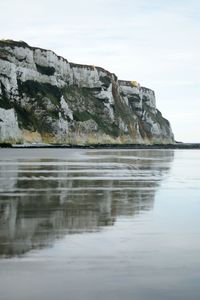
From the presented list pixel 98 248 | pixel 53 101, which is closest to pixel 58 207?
pixel 98 248

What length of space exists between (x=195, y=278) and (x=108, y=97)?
185262mm

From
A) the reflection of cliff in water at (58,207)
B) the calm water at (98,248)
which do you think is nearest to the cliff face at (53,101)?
the reflection of cliff in water at (58,207)

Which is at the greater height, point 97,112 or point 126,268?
point 97,112

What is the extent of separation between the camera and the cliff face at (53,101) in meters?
128

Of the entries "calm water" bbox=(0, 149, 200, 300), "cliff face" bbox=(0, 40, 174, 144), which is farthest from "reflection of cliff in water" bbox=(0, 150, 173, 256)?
"cliff face" bbox=(0, 40, 174, 144)

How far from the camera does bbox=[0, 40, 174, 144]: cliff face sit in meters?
128

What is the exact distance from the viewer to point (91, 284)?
6.64 m

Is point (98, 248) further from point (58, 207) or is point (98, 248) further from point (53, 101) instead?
point (53, 101)

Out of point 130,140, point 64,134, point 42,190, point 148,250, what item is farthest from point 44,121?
point 148,250

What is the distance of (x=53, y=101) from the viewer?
148000mm

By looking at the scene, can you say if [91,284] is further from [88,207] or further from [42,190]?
[42,190]

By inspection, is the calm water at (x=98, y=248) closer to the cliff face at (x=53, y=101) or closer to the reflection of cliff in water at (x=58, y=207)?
the reflection of cliff in water at (x=58, y=207)

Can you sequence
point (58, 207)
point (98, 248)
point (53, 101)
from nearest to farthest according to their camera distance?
point (98, 248), point (58, 207), point (53, 101)

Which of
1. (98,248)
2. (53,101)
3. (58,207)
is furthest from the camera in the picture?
(53,101)
